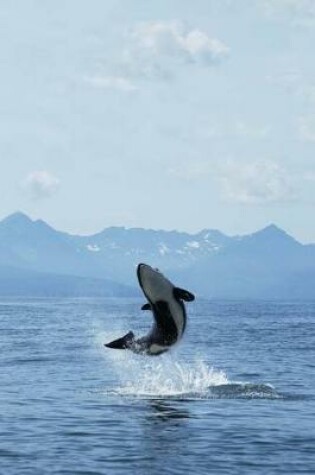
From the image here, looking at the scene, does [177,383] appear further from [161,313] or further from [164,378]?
[161,313]

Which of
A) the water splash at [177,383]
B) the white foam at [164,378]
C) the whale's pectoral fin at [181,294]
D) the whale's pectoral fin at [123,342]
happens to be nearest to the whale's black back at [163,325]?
the whale's pectoral fin at [181,294]

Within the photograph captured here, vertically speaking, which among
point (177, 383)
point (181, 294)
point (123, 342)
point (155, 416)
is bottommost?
point (155, 416)

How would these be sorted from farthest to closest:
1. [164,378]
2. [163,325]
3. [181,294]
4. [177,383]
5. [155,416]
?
[164,378] → [177,383] → [155,416] → [163,325] → [181,294]

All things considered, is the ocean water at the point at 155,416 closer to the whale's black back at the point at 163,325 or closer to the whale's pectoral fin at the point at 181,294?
the whale's black back at the point at 163,325

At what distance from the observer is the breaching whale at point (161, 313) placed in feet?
99.5

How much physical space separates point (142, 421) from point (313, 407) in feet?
27.5

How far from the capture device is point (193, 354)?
69.6 meters

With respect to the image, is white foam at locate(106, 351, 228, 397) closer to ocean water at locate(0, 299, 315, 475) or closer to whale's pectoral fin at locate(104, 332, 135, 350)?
ocean water at locate(0, 299, 315, 475)

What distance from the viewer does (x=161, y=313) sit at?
30.9 metres

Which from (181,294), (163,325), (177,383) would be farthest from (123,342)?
(177,383)

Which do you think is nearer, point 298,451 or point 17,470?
point 17,470

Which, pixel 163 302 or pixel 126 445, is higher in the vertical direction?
pixel 163 302

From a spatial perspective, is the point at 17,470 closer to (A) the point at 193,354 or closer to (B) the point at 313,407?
(B) the point at 313,407

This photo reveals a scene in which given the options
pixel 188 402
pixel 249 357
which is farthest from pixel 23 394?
pixel 249 357
